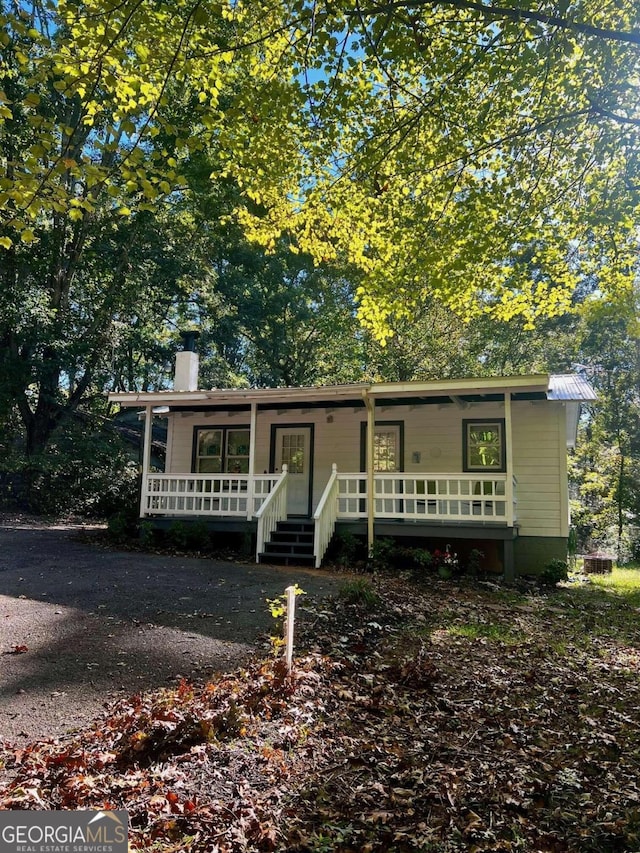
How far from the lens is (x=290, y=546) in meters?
10.6

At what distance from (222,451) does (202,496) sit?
227 centimetres

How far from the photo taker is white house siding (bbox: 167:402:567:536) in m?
11.1

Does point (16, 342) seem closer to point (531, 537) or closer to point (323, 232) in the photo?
point (323, 232)

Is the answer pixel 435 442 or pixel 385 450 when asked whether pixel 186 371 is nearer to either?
pixel 385 450

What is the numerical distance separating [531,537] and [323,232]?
24.5ft

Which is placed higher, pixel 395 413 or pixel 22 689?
pixel 395 413

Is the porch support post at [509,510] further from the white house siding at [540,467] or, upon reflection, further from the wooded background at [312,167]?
the wooded background at [312,167]

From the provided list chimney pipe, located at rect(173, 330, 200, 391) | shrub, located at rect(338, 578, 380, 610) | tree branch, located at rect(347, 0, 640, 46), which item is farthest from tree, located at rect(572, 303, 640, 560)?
tree branch, located at rect(347, 0, 640, 46)

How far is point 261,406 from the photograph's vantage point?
13250mm

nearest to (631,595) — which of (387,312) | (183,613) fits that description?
(387,312)

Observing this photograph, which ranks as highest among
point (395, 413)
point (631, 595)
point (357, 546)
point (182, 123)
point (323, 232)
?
point (182, 123)

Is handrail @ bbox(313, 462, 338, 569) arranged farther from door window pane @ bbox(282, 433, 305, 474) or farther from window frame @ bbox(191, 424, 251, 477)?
window frame @ bbox(191, 424, 251, 477)
